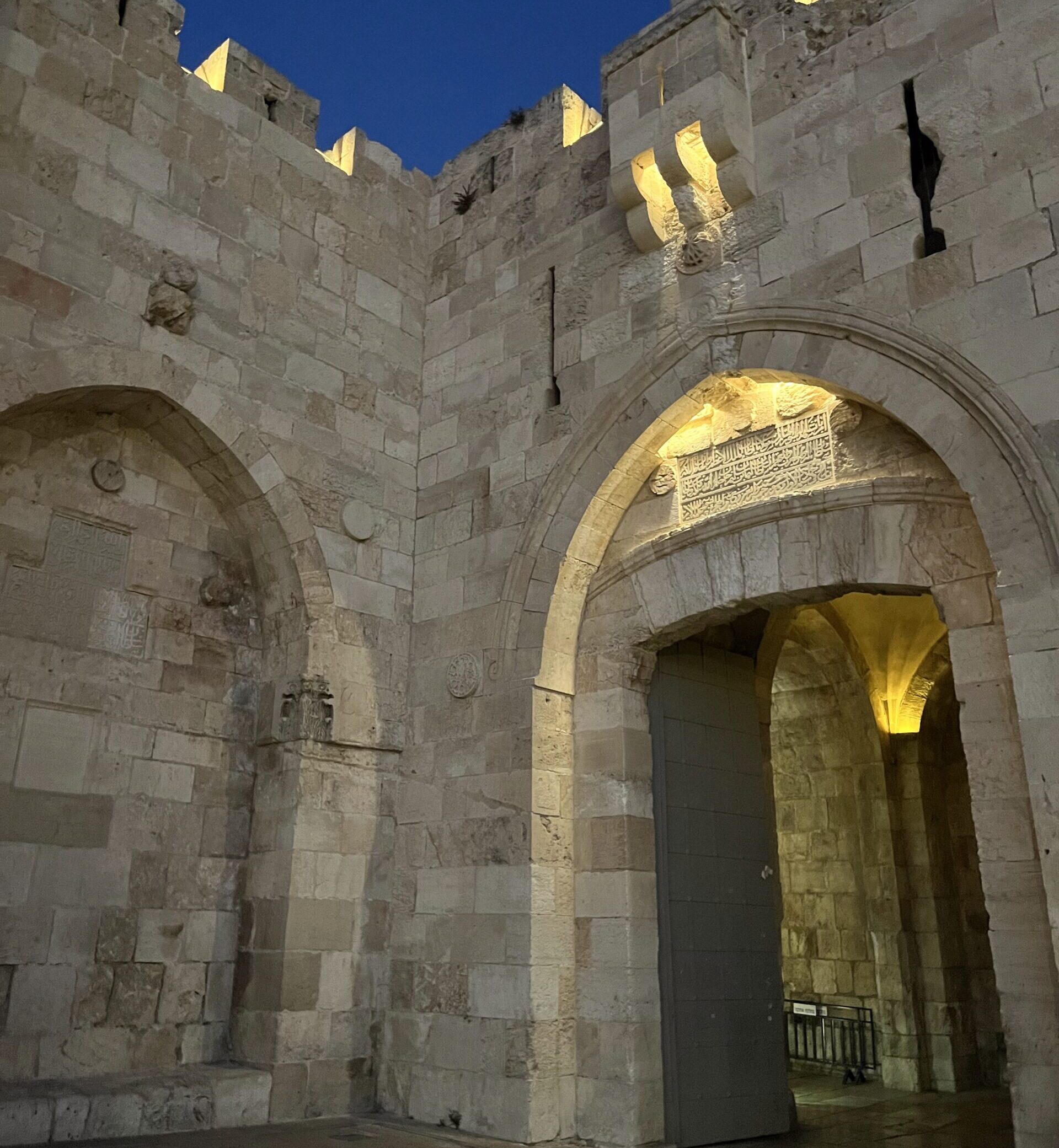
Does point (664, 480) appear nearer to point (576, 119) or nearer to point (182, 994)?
point (576, 119)

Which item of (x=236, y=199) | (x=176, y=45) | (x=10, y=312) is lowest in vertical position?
(x=10, y=312)

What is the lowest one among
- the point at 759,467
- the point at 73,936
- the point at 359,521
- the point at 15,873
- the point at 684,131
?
the point at 73,936

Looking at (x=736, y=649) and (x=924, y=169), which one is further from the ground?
(x=924, y=169)

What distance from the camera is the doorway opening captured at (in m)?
5.51

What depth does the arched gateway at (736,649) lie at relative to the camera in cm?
408

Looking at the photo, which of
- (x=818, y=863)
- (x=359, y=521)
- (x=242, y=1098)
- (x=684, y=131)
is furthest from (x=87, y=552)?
(x=818, y=863)

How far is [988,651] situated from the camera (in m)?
4.25

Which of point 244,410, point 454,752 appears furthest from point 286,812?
point 244,410

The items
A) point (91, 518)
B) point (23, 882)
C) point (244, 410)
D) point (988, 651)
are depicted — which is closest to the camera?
point (988, 651)

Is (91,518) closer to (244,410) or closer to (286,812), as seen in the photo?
(244,410)

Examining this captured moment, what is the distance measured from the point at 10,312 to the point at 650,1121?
16.1 ft

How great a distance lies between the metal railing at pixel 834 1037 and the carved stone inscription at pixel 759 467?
A: 5049mm

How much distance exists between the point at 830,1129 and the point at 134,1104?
12.2 feet

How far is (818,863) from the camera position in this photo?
944 cm
